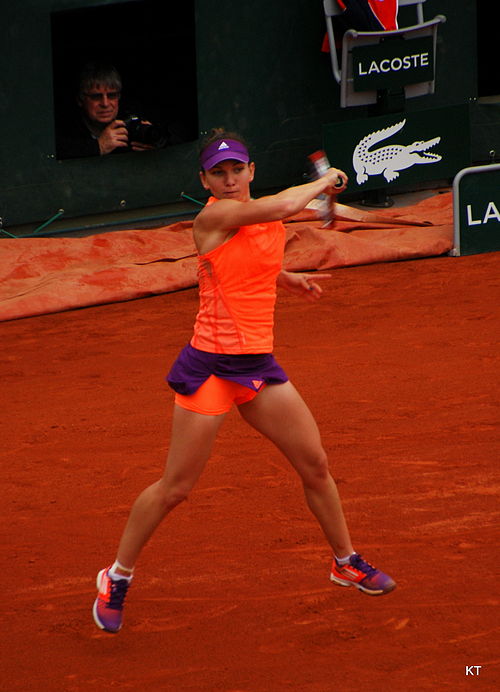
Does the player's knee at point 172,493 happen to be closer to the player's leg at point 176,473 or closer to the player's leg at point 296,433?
the player's leg at point 176,473

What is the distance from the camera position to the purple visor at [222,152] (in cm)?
457

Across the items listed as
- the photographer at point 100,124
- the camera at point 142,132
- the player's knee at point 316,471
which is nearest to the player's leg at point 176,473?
the player's knee at point 316,471

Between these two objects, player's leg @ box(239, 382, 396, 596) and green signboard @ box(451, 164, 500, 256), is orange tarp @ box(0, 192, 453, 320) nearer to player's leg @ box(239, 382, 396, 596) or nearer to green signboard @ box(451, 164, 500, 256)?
green signboard @ box(451, 164, 500, 256)

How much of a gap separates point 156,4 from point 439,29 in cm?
385

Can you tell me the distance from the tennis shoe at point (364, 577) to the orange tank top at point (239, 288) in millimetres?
1047

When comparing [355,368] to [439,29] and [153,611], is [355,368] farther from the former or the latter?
[439,29]

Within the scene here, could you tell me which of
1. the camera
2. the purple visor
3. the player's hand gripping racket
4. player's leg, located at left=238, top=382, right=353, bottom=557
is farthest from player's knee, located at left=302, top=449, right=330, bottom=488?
the camera

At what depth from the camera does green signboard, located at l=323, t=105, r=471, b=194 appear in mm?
12469

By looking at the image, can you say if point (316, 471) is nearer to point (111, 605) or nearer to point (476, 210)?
point (111, 605)

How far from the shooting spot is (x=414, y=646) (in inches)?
182

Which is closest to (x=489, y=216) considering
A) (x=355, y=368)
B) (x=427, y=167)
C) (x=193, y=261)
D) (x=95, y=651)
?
Answer: (x=427, y=167)

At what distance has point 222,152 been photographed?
457 centimetres

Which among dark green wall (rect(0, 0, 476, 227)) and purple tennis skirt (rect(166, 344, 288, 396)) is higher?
dark green wall (rect(0, 0, 476, 227))

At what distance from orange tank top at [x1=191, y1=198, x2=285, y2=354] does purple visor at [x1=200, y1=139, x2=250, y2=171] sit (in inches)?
11.6
